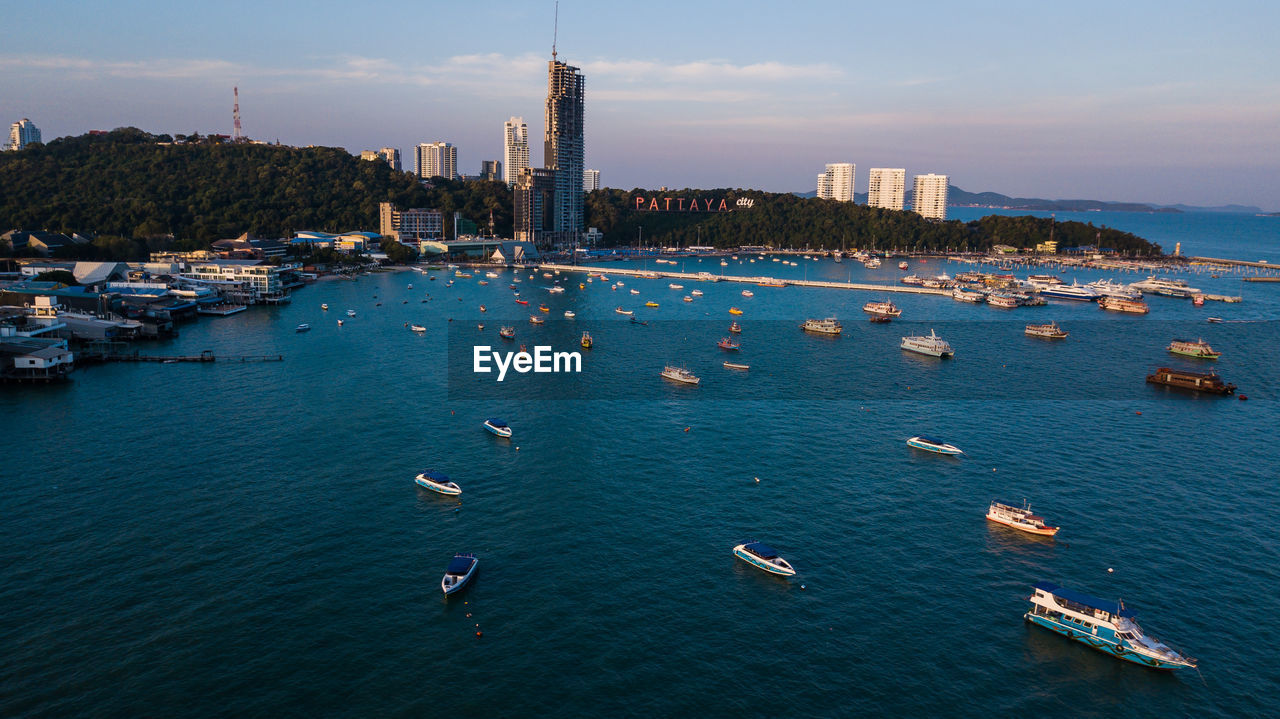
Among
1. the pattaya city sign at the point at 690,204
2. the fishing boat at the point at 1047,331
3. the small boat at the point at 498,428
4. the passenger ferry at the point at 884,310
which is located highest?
the pattaya city sign at the point at 690,204

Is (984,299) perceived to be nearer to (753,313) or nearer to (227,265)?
(753,313)

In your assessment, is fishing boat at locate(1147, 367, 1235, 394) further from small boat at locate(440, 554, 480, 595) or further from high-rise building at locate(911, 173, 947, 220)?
high-rise building at locate(911, 173, 947, 220)

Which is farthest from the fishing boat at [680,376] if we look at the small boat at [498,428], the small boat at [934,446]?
the small boat at [934,446]

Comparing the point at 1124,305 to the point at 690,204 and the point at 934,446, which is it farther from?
the point at 690,204

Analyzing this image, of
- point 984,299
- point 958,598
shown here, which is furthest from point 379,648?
point 984,299

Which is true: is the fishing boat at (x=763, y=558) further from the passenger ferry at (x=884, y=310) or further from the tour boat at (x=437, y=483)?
the passenger ferry at (x=884, y=310)

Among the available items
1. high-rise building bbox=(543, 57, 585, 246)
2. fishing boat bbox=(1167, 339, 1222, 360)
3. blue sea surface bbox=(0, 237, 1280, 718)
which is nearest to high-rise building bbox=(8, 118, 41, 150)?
high-rise building bbox=(543, 57, 585, 246)

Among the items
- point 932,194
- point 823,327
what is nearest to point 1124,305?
point 823,327
